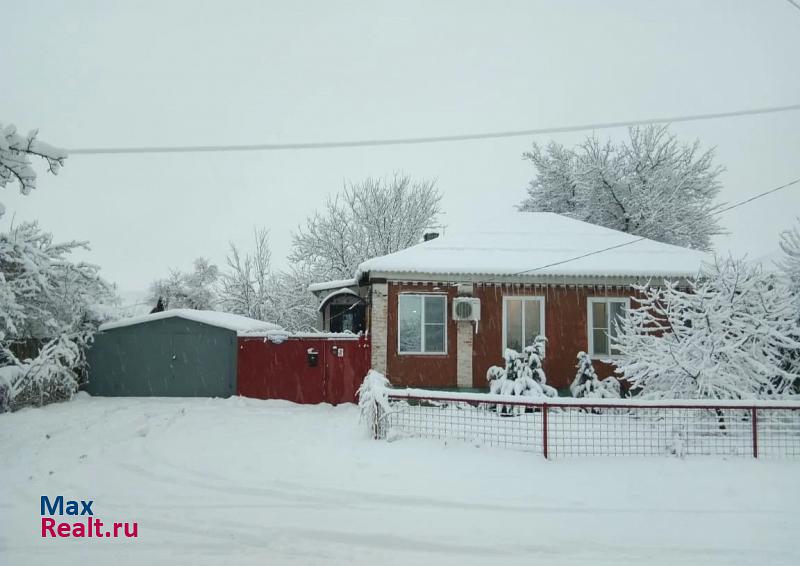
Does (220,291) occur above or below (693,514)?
above

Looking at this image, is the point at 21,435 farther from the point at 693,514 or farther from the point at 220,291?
the point at 220,291

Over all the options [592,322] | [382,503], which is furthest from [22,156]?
[592,322]

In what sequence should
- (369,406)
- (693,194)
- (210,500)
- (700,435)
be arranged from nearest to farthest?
(210,500), (700,435), (369,406), (693,194)

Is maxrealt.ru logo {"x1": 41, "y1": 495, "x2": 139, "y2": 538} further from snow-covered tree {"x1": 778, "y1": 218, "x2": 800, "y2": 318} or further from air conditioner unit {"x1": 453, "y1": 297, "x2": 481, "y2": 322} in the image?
snow-covered tree {"x1": 778, "y1": 218, "x2": 800, "y2": 318}

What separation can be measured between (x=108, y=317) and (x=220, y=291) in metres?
19.2

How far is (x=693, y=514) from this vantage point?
19.3 ft

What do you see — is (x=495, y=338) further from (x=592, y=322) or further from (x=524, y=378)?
(x=524, y=378)

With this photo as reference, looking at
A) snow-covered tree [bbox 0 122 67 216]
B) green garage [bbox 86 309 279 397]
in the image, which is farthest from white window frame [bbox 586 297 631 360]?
snow-covered tree [bbox 0 122 67 216]

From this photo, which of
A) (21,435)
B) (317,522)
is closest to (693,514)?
(317,522)

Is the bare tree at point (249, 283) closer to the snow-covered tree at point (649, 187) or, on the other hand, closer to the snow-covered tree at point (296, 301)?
the snow-covered tree at point (296, 301)

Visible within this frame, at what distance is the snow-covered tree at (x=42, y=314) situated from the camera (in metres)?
12.9

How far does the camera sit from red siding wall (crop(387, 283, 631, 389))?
45.9 feet

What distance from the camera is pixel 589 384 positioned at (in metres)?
12.2

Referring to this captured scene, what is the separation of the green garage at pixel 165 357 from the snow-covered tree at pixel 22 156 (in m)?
9.21
